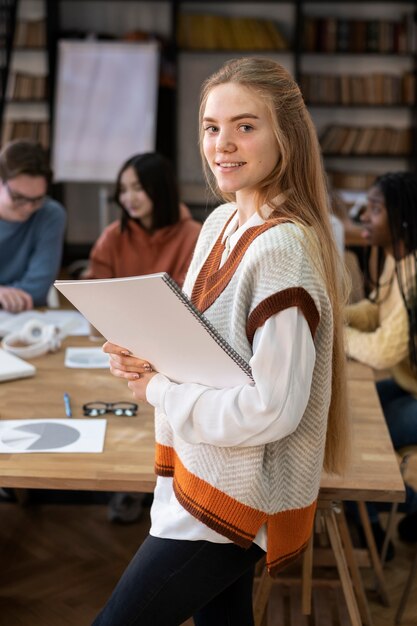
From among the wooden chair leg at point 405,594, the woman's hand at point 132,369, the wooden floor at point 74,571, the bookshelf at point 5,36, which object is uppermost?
the bookshelf at point 5,36

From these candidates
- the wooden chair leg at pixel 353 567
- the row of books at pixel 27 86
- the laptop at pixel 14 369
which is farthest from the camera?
the row of books at pixel 27 86

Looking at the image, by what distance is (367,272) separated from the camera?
9.45 ft

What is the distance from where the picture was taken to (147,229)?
3391 millimetres

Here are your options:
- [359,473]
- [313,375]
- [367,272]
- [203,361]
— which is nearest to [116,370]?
[203,361]

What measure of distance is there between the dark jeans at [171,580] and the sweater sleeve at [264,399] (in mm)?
200

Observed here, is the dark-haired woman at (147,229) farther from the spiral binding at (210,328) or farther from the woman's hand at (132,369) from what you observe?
the spiral binding at (210,328)

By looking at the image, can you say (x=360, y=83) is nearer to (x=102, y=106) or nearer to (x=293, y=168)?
(x=102, y=106)

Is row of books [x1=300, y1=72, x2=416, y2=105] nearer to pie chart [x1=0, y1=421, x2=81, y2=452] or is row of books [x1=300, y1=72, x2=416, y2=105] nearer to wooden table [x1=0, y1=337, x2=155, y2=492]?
wooden table [x1=0, y1=337, x2=155, y2=492]

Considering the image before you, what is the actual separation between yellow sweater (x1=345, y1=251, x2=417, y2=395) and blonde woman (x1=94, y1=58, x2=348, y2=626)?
1.14 meters

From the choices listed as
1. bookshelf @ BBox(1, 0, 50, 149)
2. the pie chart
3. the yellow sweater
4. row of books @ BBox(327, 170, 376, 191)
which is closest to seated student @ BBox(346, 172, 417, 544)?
the yellow sweater

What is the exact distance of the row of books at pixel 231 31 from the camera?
22.7 feet

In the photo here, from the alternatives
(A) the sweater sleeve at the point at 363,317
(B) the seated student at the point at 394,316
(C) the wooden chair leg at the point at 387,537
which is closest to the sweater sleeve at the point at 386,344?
(B) the seated student at the point at 394,316

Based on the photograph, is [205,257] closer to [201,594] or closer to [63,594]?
[201,594]

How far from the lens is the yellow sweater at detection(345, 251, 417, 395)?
2.55 meters
